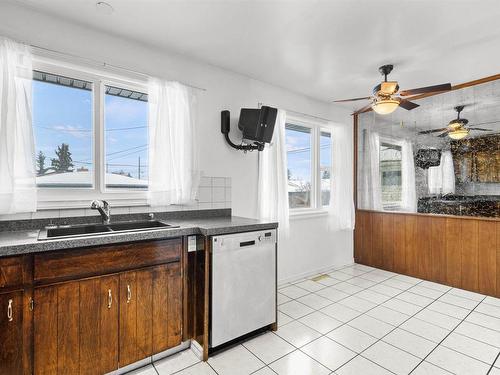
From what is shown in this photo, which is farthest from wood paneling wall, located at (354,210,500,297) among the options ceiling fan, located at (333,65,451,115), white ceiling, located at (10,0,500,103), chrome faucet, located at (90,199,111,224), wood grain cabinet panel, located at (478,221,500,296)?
chrome faucet, located at (90,199,111,224)

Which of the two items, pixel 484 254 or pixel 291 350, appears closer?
pixel 291 350

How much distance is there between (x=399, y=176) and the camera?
150 inches

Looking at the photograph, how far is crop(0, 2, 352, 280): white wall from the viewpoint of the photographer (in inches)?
76.9

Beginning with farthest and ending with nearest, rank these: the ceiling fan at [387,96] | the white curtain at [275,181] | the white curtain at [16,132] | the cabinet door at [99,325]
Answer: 1. the white curtain at [275,181]
2. the ceiling fan at [387,96]
3. the white curtain at [16,132]
4. the cabinet door at [99,325]

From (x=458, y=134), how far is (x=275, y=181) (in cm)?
231

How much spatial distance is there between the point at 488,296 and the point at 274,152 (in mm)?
2958

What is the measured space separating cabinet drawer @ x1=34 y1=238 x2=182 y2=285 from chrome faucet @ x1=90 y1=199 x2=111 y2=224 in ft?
1.55

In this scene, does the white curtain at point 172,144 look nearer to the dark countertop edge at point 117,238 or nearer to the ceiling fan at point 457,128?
the dark countertop edge at point 117,238

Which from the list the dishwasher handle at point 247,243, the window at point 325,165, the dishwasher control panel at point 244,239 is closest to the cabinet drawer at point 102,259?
the dishwasher control panel at point 244,239

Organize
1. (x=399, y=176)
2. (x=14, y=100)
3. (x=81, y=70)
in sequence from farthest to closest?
1. (x=399, y=176)
2. (x=81, y=70)
3. (x=14, y=100)

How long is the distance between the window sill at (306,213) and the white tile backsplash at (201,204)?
41.2 inches

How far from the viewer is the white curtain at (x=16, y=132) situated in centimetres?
173

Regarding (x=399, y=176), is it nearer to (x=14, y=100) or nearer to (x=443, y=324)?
(x=443, y=324)

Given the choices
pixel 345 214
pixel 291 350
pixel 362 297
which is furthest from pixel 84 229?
pixel 345 214
